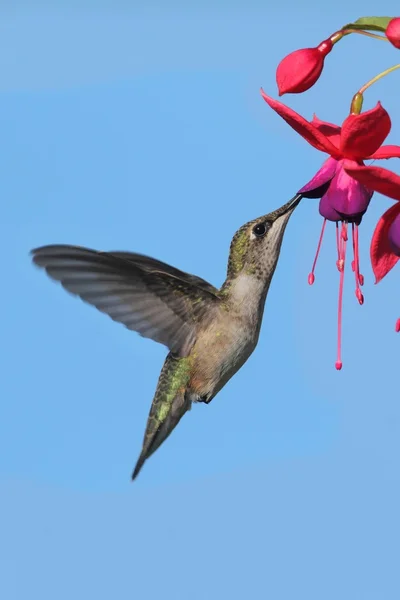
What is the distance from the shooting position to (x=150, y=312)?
181 cm

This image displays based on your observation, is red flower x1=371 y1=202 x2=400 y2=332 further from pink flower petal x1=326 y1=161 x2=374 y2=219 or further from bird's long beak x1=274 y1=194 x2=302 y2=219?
bird's long beak x1=274 y1=194 x2=302 y2=219

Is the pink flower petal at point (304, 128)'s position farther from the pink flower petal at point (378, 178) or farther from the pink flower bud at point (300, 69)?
the pink flower petal at point (378, 178)

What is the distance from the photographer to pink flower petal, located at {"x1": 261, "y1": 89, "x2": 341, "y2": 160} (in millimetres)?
1226

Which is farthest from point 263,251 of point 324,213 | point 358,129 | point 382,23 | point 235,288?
point 382,23

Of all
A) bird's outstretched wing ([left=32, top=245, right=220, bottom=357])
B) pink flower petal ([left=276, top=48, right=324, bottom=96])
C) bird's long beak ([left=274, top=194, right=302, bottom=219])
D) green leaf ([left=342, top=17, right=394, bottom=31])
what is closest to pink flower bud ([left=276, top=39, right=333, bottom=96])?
pink flower petal ([left=276, top=48, right=324, bottom=96])

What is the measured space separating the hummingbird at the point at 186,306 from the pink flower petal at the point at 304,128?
0.30 meters

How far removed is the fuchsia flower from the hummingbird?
0.26 meters

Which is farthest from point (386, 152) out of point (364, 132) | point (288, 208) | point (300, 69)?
point (288, 208)

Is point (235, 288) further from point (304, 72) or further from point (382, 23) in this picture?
point (382, 23)

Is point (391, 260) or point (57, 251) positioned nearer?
point (391, 260)

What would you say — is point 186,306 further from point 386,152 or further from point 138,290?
point 386,152

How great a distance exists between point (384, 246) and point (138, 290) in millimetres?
604

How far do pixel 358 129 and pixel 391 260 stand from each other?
22 cm

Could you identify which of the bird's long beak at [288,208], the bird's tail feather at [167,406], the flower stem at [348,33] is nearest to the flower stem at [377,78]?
the flower stem at [348,33]
